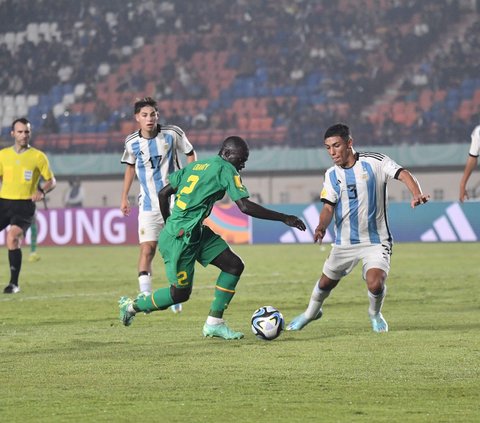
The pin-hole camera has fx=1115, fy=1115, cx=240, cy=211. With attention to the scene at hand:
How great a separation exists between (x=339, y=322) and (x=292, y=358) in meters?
2.67

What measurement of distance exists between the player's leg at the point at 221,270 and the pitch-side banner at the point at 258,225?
1830cm

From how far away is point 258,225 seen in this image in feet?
94.5

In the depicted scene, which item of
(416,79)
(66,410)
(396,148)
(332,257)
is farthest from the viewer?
(416,79)

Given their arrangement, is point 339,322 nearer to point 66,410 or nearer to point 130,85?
point 66,410

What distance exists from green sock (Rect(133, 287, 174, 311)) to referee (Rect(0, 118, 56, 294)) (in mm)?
5092

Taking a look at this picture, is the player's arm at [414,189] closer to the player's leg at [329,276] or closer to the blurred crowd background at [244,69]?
the player's leg at [329,276]

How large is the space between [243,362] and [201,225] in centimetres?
153

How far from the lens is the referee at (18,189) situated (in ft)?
44.4

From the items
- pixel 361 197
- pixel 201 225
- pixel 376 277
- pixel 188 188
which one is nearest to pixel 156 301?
pixel 201 225

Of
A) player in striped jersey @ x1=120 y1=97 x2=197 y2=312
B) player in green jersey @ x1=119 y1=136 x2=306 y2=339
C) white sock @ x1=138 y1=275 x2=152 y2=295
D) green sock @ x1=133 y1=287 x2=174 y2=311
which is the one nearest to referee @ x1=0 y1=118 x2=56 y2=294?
player in striped jersey @ x1=120 y1=97 x2=197 y2=312

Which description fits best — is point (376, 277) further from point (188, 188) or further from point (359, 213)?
point (188, 188)

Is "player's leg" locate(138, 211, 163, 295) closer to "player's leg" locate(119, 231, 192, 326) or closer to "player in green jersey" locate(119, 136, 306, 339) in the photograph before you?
"player in green jersey" locate(119, 136, 306, 339)

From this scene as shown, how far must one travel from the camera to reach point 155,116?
10883mm

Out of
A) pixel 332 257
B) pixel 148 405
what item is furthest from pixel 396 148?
pixel 148 405
